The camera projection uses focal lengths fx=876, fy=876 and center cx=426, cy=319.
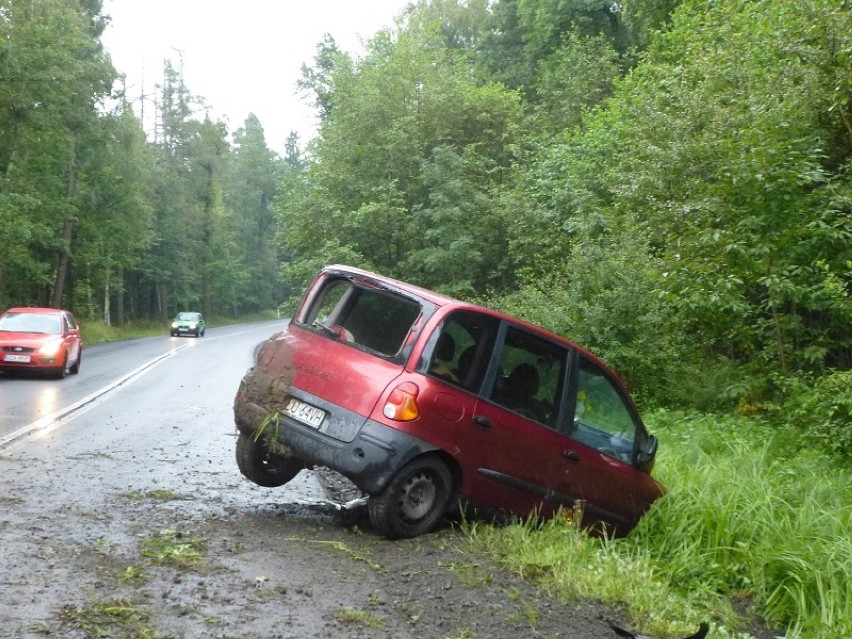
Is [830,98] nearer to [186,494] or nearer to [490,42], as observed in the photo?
[186,494]

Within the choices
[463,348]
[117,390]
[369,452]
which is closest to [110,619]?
[369,452]

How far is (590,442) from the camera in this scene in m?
7.30

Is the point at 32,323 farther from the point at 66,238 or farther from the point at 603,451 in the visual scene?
the point at 66,238

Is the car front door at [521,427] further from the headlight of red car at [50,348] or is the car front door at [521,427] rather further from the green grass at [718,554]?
the headlight of red car at [50,348]

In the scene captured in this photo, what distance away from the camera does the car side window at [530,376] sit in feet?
22.6

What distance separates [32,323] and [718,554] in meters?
17.7

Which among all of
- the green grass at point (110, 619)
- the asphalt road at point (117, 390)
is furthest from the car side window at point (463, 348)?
the asphalt road at point (117, 390)

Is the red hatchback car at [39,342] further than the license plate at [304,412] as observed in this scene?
Yes

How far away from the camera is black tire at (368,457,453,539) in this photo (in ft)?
20.5

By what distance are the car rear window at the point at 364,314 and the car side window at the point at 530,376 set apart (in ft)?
2.70

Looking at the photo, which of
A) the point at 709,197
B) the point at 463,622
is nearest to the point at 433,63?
the point at 709,197

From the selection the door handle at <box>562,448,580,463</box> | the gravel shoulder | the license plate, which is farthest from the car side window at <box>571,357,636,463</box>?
the license plate

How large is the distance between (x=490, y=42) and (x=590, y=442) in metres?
36.4

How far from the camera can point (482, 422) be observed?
259 inches
